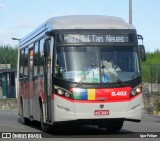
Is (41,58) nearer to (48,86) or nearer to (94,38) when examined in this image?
(48,86)

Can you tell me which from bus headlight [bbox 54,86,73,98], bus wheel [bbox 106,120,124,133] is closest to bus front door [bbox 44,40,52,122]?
bus headlight [bbox 54,86,73,98]

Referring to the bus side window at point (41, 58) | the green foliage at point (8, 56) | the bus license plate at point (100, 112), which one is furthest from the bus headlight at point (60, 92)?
the green foliage at point (8, 56)

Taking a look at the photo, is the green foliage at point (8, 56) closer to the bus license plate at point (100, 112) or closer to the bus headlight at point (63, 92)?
the bus headlight at point (63, 92)

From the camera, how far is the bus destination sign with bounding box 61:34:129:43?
16.4 metres

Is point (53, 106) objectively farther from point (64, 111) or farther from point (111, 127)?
point (111, 127)

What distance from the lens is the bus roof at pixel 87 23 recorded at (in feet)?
54.6

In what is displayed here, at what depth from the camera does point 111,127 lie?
706 inches

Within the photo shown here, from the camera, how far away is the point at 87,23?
16.8 m

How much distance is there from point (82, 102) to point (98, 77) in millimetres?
783

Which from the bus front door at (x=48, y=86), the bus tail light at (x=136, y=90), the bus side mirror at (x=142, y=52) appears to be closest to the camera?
the bus tail light at (x=136, y=90)

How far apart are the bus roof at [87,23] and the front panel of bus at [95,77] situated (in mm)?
213

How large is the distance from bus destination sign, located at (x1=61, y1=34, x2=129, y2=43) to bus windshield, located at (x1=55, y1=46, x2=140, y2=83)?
0.59 ft

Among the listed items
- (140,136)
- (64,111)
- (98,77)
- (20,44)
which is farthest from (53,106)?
(20,44)

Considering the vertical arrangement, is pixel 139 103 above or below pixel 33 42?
below
